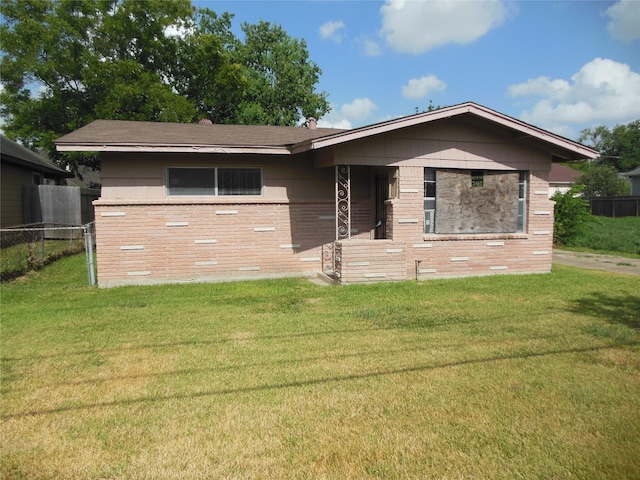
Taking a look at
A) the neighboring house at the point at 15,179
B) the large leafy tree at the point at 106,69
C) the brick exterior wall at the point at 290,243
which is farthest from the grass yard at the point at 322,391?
the large leafy tree at the point at 106,69

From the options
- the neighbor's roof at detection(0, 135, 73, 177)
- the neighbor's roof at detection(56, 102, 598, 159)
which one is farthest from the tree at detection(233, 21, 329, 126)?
the neighbor's roof at detection(56, 102, 598, 159)

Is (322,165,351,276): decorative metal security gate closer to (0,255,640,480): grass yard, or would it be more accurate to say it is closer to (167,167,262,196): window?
(167,167,262,196): window

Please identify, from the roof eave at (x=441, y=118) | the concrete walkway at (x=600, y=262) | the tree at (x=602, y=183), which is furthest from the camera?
the tree at (x=602, y=183)

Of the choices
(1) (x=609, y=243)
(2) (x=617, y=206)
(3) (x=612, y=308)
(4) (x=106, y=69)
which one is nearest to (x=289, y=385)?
(3) (x=612, y=308)

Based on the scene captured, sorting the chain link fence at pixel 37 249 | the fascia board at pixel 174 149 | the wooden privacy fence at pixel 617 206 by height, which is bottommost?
the chain link fence at pixel 37 249

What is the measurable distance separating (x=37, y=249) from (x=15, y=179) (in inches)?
230

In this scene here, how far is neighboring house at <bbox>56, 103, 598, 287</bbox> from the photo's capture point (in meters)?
10.2

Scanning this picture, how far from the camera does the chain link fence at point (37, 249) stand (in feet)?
33.7

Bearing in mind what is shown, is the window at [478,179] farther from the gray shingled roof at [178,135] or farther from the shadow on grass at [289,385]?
the shadow on grass at [289,385]

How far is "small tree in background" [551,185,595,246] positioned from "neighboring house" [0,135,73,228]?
20.9 m

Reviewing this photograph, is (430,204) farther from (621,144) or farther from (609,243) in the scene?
(621,144)

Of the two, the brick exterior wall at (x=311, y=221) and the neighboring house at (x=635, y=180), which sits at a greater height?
the neighboring house at (x=635, y=180)

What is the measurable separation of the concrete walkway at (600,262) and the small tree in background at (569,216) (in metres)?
2.56

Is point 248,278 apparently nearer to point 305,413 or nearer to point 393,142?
point 393,142
